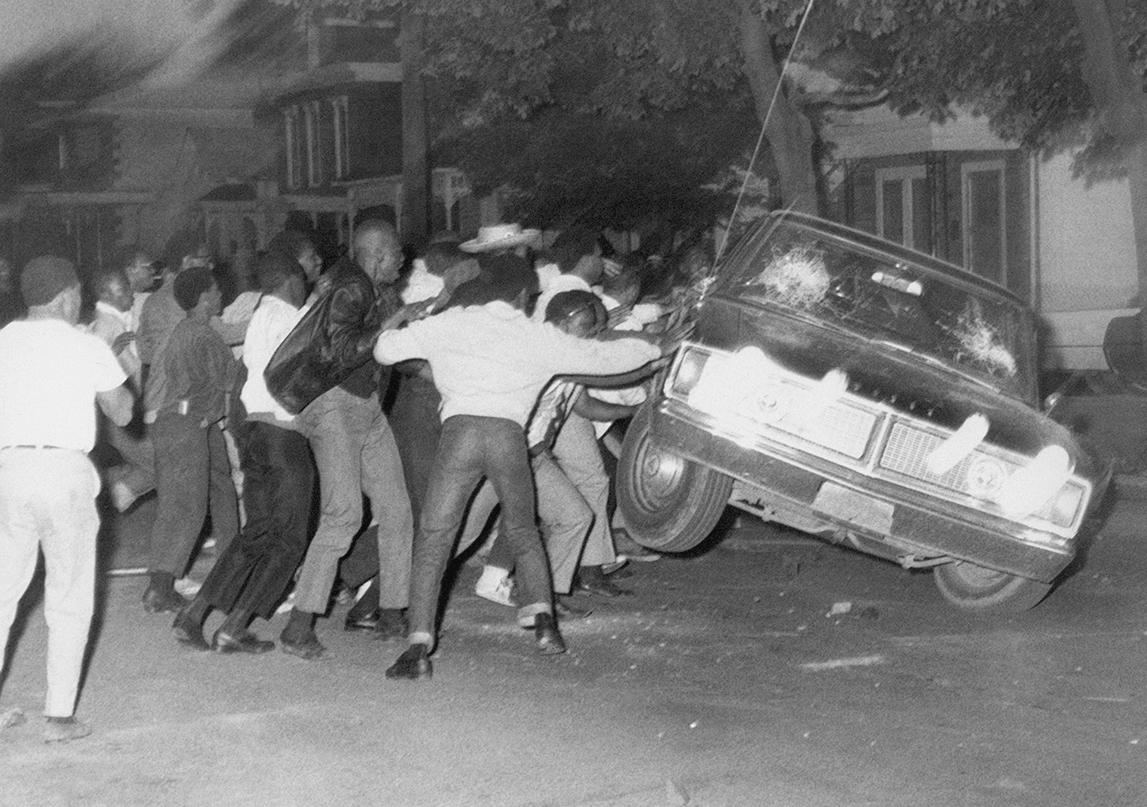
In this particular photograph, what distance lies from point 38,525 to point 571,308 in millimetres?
2651

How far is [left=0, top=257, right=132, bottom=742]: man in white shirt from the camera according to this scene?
6.11 metres

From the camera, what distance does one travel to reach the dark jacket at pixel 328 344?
7387 millimetres

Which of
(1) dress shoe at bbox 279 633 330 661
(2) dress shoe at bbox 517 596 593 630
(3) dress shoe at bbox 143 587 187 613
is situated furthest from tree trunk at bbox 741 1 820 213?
(1) dress shoe at bbox 279 633 330 661

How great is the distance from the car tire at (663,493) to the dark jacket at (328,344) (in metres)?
1.49

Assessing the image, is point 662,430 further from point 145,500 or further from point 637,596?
point 145,500

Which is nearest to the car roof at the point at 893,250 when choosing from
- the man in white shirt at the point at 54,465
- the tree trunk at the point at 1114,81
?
the man in white shirt at the point at 54,465

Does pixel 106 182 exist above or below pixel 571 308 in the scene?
below

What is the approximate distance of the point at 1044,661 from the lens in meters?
7.49

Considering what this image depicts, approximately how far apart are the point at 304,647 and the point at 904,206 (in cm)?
1781

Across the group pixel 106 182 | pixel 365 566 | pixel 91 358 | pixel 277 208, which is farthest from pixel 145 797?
pixel 106 182

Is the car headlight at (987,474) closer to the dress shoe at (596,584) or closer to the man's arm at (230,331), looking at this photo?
the dress shoe at (596,584)

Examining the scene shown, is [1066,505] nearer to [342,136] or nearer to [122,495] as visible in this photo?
[122,495]

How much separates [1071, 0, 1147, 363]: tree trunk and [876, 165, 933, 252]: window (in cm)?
935

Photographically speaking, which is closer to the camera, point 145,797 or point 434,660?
point 145,797
